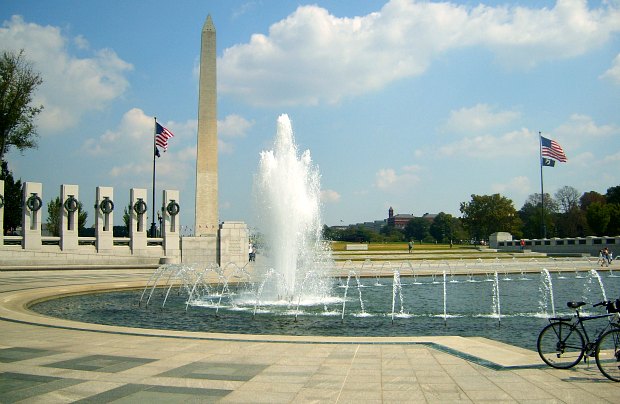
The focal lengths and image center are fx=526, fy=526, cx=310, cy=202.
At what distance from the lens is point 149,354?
8805mm

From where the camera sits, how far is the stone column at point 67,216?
108 ft

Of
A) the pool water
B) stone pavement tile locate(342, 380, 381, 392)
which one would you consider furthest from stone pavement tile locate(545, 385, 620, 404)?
the pool water

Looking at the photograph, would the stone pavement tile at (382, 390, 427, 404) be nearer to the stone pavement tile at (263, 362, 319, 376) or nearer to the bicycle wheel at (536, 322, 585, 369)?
the stone pavement tile at (263, 362, 319, 376)

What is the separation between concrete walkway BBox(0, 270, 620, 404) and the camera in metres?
6.32

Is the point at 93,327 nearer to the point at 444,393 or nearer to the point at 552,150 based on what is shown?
the point at 444,393

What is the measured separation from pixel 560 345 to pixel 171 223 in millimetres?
31800

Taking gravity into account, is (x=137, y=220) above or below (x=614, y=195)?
below

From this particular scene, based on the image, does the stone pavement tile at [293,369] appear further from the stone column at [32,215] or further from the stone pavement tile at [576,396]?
the stone column at [32,215]

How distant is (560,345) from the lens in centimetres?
741

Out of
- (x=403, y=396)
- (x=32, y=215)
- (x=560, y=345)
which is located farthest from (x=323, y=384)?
(x=32, y=215)

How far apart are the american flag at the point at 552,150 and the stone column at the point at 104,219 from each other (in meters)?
38.4

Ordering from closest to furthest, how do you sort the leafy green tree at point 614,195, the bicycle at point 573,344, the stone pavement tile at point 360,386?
the stone pavement tile at point 360,386, the bicycle at point 573,344, the leafy green tree at point 614,195

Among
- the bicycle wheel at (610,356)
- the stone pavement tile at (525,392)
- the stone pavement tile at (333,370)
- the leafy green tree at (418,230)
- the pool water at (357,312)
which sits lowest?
the pool water at (357,312)

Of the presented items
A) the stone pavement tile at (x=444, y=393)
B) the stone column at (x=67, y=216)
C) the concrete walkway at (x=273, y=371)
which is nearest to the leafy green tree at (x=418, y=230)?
the stone column at (x=67, y=216)
